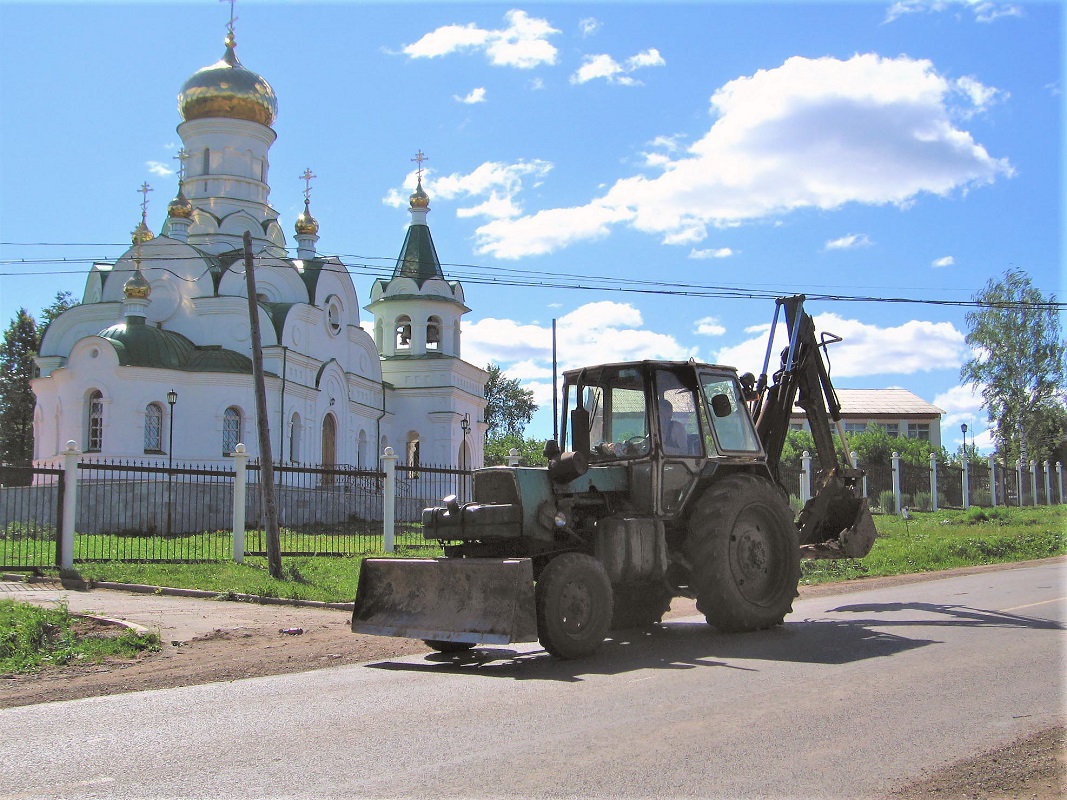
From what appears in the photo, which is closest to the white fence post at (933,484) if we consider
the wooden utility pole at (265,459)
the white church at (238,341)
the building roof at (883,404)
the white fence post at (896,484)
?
the white fence post at (896,484)

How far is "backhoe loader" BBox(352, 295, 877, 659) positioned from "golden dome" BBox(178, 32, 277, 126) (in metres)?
33.8

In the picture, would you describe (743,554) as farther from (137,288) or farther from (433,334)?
(433,334)

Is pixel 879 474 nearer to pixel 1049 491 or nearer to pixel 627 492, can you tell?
pixel 1049 491

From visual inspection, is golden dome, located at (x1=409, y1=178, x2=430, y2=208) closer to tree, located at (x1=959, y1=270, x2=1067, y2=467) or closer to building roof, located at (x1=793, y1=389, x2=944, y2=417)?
tree, located at (x1=959, y1=270, x2=1067, y2=467)

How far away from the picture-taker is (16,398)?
50250mm

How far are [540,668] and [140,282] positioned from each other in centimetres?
2877

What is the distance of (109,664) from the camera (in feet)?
28.6

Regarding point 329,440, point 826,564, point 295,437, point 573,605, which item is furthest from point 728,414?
point 329,440

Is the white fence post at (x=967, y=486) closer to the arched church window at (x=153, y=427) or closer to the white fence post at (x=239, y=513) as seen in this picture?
the white fence post at (x=239, y=513)

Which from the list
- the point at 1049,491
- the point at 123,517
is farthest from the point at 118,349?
the point at 1049,491

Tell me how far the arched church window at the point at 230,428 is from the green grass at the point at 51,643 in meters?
22.3

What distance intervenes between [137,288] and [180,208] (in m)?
6.33

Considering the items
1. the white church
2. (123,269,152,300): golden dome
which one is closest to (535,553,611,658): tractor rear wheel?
the white church

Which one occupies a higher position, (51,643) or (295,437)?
(295,437)
